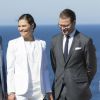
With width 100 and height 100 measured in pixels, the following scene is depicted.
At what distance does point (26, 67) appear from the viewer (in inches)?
241

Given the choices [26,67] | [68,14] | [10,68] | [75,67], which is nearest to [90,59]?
[75,67]

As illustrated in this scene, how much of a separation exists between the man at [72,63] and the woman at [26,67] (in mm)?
178

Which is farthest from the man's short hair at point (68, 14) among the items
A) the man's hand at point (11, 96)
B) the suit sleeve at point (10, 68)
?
the man's hand at point (11, 96)

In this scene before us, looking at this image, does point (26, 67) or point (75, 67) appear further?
point (75, 67)

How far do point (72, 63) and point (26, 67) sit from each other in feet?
1.77

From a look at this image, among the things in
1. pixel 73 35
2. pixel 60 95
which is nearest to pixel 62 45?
pixel 73 35

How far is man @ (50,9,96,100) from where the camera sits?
6.24m

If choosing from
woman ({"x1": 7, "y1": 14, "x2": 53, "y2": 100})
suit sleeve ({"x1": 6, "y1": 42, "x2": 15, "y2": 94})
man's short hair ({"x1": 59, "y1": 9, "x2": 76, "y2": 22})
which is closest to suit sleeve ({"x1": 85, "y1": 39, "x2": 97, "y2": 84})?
man's short hair ({"x1": 59, "y1": 9, "x2": 76, "y2": 22})

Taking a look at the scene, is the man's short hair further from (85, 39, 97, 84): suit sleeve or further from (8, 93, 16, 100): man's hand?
(8, 93, 16, 100): man's hand

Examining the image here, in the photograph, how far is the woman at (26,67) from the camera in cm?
609

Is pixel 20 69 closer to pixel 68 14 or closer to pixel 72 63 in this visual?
pixel 72 63

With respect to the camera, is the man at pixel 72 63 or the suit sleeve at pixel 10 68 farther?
the man at pixel 72 63

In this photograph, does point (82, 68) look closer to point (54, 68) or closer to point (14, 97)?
point (54, 68)

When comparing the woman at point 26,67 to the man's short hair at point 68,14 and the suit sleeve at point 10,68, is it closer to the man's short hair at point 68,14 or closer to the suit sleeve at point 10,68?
the suit sleeve at point 10,68
